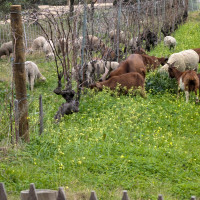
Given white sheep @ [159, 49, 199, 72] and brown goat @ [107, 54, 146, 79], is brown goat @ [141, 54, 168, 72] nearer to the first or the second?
white sheep @ [159, 49, 199, 72]

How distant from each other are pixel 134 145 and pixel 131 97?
4.22m

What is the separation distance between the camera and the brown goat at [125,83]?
37.5 feet

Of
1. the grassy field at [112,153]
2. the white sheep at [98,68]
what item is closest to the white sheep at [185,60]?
the white sheep at [98,68]

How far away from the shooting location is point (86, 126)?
8.41 m

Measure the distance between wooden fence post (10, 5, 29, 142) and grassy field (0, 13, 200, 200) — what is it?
267 millimetres

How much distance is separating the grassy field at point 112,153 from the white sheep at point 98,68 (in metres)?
2.20

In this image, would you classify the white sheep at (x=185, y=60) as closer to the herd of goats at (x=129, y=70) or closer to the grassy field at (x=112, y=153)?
the herd of goats at (x=129, y=70)

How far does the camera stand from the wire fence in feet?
30.4

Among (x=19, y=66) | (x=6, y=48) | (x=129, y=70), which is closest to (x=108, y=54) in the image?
(x=129, y=70)

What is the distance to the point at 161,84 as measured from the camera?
12.3 meters

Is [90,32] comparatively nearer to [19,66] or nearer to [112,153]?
[19,66]

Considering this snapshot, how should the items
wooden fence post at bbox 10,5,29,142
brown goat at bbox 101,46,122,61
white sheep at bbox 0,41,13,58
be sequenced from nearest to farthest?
wooden fence post at bbox 10,5,29,142
brown goat at bbox 101,46,122,61
white sheep at bbox 0,41,13,58

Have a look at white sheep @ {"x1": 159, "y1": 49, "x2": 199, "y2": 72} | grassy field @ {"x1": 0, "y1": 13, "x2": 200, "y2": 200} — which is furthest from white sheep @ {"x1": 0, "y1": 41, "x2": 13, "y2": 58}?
grassy field @ {"x1": 0, "y1": 13, "x2": 200, "y2": 200}

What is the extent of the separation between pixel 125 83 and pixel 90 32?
463 cm
